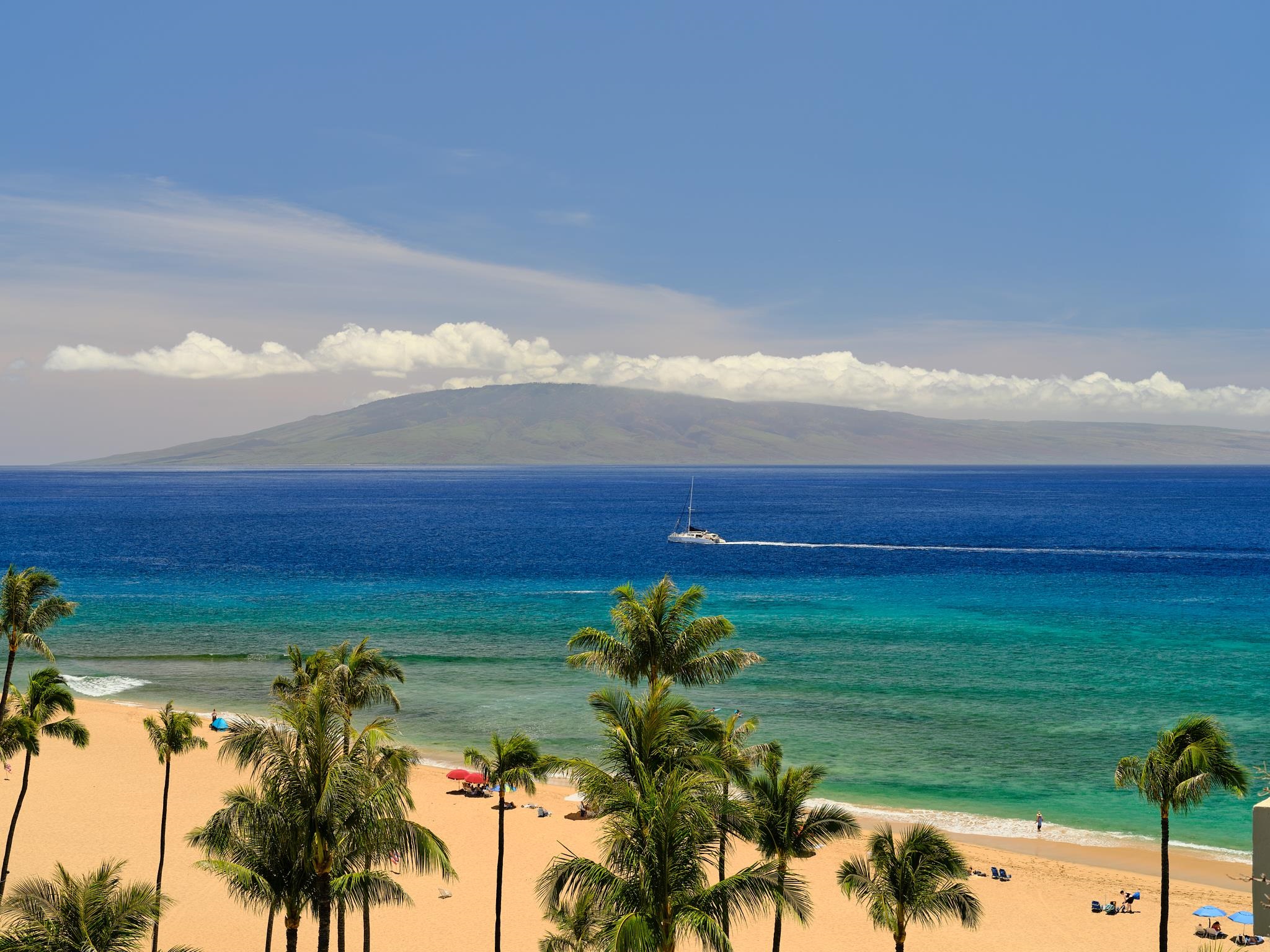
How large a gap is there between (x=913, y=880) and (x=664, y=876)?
29.9 ft

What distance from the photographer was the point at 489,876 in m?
35.8

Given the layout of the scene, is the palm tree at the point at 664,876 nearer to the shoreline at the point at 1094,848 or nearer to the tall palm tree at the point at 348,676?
the tall palm tree at the point at 348,676

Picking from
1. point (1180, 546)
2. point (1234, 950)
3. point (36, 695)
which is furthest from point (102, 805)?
point (1180, 546)

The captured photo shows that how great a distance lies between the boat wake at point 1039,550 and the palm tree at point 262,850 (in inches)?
4838

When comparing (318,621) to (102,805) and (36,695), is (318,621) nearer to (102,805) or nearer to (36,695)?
(102,805)

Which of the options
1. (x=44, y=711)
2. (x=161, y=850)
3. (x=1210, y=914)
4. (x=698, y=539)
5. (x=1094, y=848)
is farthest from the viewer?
(x=698, y=539)

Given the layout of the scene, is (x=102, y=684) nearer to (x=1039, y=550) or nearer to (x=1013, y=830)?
(x=1013, y=830)

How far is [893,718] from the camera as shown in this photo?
53.9 m

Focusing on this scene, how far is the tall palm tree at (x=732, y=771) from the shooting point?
18.5 metres

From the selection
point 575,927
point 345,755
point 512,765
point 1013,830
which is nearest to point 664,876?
point 345,755

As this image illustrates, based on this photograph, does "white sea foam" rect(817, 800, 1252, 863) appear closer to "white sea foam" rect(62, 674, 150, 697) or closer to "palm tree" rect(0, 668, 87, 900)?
"palm tree" rect(0, 668, 87, 900)

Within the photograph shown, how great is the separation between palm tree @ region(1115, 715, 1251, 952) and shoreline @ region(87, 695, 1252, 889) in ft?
40.8

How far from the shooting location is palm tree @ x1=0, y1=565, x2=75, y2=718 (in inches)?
1231

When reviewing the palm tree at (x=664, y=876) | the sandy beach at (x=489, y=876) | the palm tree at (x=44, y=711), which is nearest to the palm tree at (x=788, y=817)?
the sandy beach at (x=489, y=876)
